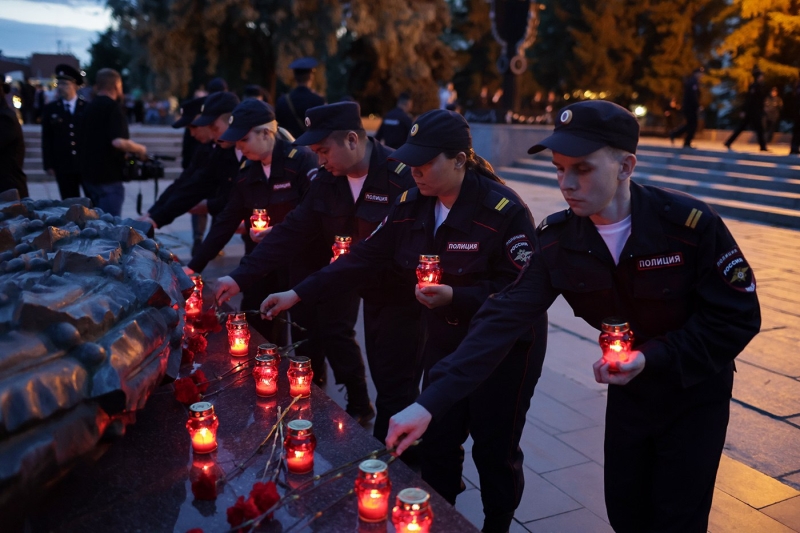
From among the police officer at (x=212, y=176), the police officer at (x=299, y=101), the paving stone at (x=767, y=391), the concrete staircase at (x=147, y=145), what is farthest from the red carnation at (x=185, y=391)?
the concrete staircase at (x=147, y=145)

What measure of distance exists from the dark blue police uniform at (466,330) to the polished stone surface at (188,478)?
2.51 feet

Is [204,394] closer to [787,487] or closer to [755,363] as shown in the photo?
[787,487]

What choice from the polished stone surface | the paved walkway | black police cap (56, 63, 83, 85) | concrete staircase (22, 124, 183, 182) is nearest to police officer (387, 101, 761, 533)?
the polished stone surface

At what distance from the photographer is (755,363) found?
17.1 feet

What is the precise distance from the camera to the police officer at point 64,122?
8125mm

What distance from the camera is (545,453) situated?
3.87 metres

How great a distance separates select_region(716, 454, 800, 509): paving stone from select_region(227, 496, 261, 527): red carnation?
8.89 feet

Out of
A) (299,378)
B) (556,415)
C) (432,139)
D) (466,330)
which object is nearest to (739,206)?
(556,415)

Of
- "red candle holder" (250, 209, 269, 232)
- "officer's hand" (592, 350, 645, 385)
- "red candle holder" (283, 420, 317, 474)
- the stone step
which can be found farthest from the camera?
the stone step

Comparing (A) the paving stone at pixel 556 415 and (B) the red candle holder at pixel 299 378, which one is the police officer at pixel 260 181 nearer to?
(A) the paving stone at pixel 556 415

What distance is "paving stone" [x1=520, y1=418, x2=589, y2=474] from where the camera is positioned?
374 cm

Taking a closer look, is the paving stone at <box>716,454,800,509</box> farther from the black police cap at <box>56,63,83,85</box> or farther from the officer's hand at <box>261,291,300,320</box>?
the black police cap at <box>56,63,83,85</box>

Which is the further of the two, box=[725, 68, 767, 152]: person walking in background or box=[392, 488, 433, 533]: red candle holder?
box=[725, 68, 767, 152]: person walking in background

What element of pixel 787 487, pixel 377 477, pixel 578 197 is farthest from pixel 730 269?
pixel 787 487
